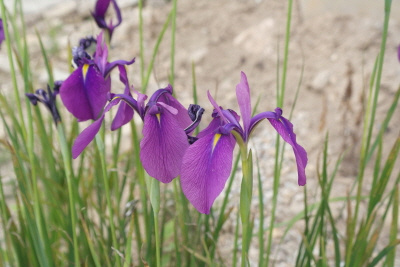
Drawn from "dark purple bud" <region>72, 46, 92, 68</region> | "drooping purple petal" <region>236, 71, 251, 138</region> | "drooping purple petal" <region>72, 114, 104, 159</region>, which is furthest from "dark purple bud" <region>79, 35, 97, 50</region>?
"drooping purple petal" <region>236, 71, 251, 138</region>

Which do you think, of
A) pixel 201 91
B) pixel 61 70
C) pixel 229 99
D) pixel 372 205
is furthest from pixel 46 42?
pixel 372 205

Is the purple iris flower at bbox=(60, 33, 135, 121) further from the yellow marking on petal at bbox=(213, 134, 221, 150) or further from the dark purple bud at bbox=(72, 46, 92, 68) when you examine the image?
the yellow marking on petal at bbox=(213, 134, 221, 150)

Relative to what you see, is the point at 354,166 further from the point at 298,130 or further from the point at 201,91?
the point at 201,91

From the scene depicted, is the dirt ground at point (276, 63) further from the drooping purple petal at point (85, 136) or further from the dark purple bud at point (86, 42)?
the drooping purple petal at point (85, 136)

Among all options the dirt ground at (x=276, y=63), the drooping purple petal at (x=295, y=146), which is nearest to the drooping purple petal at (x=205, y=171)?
the drooping purple petal at (x=295, y=146)

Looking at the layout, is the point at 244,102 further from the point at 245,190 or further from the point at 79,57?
the point at 79,57

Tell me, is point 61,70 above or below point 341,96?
above

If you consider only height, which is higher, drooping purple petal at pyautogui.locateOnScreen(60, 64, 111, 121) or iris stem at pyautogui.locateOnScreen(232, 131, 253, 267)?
drooping purple petal at pyautogui.locateOnScreen(60, 64, 111, 121)
